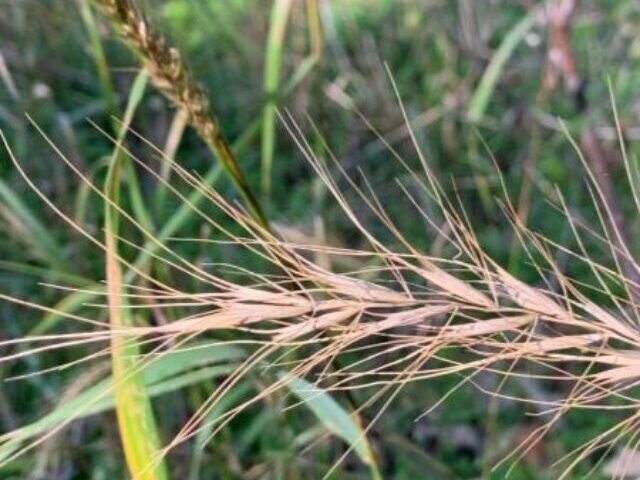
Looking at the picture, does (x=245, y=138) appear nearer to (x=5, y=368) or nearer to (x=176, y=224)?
(x=176, y=224)

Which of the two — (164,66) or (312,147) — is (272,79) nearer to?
(164,66)

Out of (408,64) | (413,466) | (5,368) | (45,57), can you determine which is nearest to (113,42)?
(45,57)

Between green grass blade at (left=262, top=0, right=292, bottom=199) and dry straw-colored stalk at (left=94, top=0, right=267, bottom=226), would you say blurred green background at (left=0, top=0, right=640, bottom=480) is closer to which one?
green grass blade at (left=262, top=0, right=292, bottom=199)

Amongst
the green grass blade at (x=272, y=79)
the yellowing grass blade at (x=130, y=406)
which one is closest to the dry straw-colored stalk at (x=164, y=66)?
the yellowing grass blade at (x=130, y=406)

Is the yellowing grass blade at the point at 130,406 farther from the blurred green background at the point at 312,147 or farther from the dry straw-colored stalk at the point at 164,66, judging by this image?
the blurred green background at the point at 312,147

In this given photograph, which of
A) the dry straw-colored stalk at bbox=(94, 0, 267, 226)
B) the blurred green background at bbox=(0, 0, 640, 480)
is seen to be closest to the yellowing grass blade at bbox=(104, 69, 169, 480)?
the dry straw-colored stalk at bbox=(94, 0, 267, 226)

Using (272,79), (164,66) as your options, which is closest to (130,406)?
(164,66)
